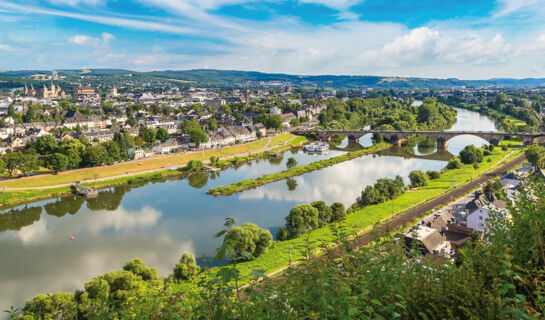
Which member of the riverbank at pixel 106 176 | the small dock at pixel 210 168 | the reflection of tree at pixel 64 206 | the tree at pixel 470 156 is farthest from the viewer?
the small dock at pixel 210 168

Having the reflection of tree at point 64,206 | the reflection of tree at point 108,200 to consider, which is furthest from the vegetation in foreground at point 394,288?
the reflection of tree at point 64,206

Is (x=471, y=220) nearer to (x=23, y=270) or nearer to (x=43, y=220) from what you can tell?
(x=23, y=270)

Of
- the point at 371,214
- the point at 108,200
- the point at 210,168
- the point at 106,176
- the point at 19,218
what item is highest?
the point at 371,214

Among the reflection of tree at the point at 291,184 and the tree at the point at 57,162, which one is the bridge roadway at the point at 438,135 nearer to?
the reflection of tree at the point at 291,184

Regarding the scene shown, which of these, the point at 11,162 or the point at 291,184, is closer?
the point at 11,162

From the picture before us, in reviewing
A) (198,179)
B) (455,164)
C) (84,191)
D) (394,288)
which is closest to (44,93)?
(84,191)

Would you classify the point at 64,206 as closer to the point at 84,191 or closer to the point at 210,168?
the point at 84,191
